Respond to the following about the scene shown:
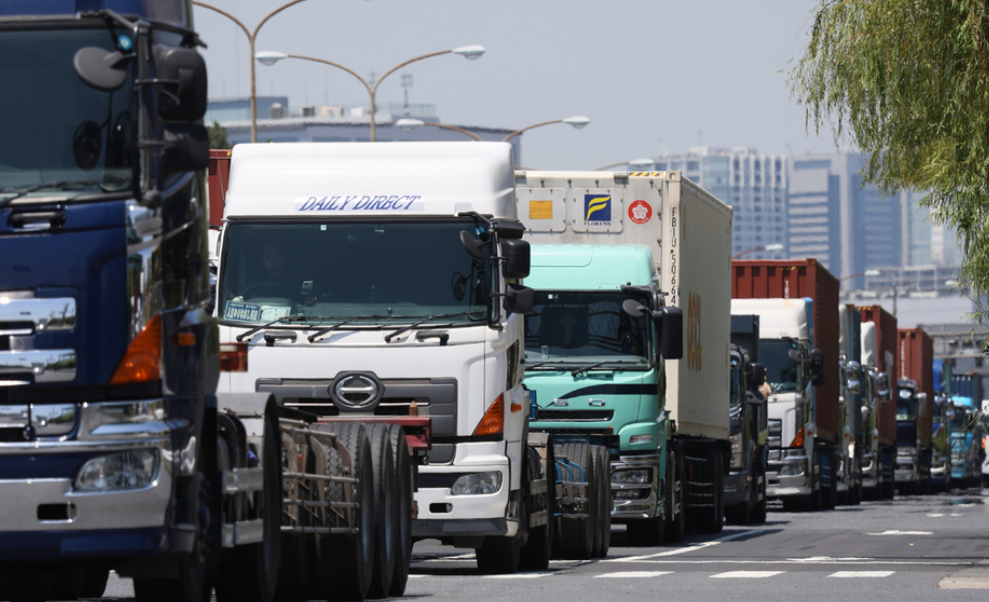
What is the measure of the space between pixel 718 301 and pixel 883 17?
7.23m

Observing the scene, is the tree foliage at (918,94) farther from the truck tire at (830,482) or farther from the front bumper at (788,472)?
the truck tire at (830,482)

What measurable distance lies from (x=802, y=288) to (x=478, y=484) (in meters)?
20.6

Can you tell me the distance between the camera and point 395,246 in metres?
14.0

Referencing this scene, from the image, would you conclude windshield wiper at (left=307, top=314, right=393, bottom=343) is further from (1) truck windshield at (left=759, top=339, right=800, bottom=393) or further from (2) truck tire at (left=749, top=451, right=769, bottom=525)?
(1) truck windshield at (left=759, top=339, right=800, bottom=393)

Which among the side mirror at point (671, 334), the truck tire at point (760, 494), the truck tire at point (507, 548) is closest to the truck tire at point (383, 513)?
the truck tire at point (507, 548)

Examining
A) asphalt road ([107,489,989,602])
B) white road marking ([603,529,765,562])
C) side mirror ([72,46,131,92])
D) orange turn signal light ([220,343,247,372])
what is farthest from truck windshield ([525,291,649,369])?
side mirror ([72,46,131,92])

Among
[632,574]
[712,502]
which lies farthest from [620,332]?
[712,502]

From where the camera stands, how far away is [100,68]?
8.09m

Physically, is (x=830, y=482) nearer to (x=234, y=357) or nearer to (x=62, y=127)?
(x=234, y=357)

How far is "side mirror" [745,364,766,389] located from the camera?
1103 inches

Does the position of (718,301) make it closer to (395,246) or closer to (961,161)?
(961,161)

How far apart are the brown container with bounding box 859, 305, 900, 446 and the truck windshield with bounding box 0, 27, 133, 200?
39.4 m

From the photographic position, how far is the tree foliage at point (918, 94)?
16609mm

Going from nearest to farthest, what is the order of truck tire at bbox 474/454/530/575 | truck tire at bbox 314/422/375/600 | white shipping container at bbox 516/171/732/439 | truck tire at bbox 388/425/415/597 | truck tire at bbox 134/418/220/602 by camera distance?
truck tire at bbox 134/418/220/602, truck tire at bbox 314/422/375/600, truck tire at bbox 388/425/415/597, truck tire at bbox 474/454/530/575, white shipping container at bbox 516/171/732/439
